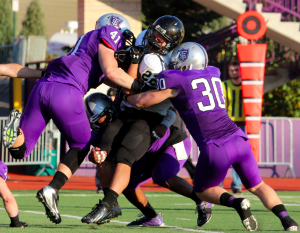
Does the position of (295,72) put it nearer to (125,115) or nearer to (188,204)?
(188,204)

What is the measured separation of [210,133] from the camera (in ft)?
14.0

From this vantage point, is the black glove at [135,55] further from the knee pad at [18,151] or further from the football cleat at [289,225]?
the football cleat at [289,225]

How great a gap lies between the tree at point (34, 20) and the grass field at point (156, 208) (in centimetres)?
3692

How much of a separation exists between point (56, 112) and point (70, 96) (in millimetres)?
173

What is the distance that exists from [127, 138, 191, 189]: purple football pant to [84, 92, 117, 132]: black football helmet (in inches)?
20.3

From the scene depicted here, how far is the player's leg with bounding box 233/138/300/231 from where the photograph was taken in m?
4.26

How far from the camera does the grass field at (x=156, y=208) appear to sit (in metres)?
4.53

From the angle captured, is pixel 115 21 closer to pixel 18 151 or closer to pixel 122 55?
pixel 122 55

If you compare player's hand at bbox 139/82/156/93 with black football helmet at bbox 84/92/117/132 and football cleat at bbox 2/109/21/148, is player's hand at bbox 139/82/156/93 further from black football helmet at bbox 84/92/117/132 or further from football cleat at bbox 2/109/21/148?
football cleat at bbox 2/109/21/148

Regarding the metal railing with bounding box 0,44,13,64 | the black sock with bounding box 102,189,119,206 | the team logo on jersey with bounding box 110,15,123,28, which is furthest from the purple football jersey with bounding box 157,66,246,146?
the metal railing with bounding box 0,44,13,64

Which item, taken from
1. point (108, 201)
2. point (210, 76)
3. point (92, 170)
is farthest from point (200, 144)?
point (92, 170)

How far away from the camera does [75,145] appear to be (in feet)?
14.7

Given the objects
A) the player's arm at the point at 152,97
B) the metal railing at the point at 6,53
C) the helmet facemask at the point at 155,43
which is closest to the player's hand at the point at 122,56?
the helmet facemask at the point at 155,43

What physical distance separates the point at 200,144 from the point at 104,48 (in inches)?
44.8
